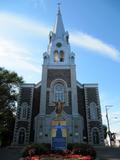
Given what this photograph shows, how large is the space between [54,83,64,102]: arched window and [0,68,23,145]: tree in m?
7.70

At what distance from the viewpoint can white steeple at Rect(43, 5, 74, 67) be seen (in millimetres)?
38953

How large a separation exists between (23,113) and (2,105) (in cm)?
495

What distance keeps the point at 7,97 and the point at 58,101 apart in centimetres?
925

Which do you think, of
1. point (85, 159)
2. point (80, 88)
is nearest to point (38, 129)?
point (80, 88)

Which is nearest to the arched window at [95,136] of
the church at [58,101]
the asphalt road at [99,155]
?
the church at [58,101]

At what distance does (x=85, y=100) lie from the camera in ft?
120

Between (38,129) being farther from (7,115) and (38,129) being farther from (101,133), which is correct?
(101,133)

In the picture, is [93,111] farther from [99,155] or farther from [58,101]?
[99,155]

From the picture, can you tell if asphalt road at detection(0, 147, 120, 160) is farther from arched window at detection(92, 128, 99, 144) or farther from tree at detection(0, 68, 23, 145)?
arched window at detection(92, 128, 99, 144)

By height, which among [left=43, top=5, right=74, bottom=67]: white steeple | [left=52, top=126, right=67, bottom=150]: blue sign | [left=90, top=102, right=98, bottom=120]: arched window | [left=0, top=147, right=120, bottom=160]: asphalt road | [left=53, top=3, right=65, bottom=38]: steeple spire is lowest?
[left=0, top=147, right=120, bottom=160]: asphalt road

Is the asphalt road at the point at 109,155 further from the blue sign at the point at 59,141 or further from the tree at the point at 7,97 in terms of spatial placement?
the tree at the point at 7,97

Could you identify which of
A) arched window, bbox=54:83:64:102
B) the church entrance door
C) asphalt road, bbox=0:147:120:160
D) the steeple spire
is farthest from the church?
asphalt road, bbox=0:147:120:160

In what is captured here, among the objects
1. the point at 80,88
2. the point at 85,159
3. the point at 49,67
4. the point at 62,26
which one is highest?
the point at 62,26

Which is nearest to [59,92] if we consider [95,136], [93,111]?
[93,111]
